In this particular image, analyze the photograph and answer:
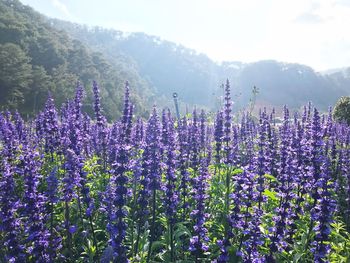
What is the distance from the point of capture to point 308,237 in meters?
9.10

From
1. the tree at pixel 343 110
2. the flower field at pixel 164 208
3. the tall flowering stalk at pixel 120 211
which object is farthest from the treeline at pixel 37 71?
the tall flowering stalk at pixel 120 211

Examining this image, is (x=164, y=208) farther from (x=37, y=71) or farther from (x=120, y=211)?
(x=37, y=71)

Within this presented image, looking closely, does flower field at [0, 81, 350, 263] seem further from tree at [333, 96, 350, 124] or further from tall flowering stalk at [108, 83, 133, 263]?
tree at [333, 96, 350, 124]

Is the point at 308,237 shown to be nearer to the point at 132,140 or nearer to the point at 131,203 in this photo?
the point at 131,203

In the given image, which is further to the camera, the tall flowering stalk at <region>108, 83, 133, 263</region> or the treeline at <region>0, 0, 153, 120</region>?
the treeline at <region>0, 0, 153, 120</region>

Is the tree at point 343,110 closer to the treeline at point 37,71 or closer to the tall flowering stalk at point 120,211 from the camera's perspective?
the treeline at point 37,71

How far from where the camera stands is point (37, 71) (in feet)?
229

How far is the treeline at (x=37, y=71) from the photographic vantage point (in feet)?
208

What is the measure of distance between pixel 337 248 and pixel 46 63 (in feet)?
273

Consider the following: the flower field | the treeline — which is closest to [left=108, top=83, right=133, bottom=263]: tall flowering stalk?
the flower field

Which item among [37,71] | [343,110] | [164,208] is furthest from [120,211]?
[37,71]

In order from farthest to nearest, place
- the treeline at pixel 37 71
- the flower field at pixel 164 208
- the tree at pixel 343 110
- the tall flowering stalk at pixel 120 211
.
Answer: the treeline at pixel 37 71 → the tree at pixel 343 110 → the flower field at pixel 164 208 → the tall flowering stalk at pixel 120 211

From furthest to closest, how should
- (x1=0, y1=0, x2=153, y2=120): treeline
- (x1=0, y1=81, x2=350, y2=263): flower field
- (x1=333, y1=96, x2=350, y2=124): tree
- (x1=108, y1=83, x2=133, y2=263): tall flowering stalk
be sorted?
(x1=0, y1=0, x2=153, y2=120): treeline < (x1=333, y1=96, x2=350, y2=124): tree < (x1=0, y1=81, x2=350, y2=263): flower field < (x1=108, y1=83, x2=133, y2=263): tall flowering stalk

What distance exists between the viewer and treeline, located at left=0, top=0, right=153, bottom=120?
208ft
